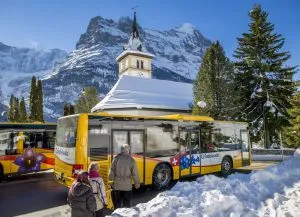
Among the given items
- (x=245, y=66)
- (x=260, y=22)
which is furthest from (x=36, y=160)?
(x=260, y=22)

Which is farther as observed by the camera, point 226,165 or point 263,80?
point 263,80

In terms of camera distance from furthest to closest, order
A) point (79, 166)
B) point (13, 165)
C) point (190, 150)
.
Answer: point (13, 165)
point (190, 150)
point (79, 166)

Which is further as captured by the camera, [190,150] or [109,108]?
[109,108]

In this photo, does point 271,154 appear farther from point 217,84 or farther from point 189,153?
point 189,153

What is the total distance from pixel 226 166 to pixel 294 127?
2149 centimetres

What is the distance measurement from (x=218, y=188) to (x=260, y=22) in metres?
30.3

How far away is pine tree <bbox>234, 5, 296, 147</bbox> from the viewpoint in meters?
33.2

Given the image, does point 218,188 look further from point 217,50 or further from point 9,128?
point 217,50

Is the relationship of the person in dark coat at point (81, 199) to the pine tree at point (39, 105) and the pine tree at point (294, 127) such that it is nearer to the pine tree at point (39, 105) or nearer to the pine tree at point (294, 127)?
the pine tree at point (294, 127)

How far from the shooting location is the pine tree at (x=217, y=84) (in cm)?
3228

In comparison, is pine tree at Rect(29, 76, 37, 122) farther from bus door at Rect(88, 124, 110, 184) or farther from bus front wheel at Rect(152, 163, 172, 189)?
bus door at Rect(88, 124, 110, 184)

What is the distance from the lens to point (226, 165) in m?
16.0

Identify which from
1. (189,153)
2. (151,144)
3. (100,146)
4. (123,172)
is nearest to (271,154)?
(189,153)

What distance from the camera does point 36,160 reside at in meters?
16.0
